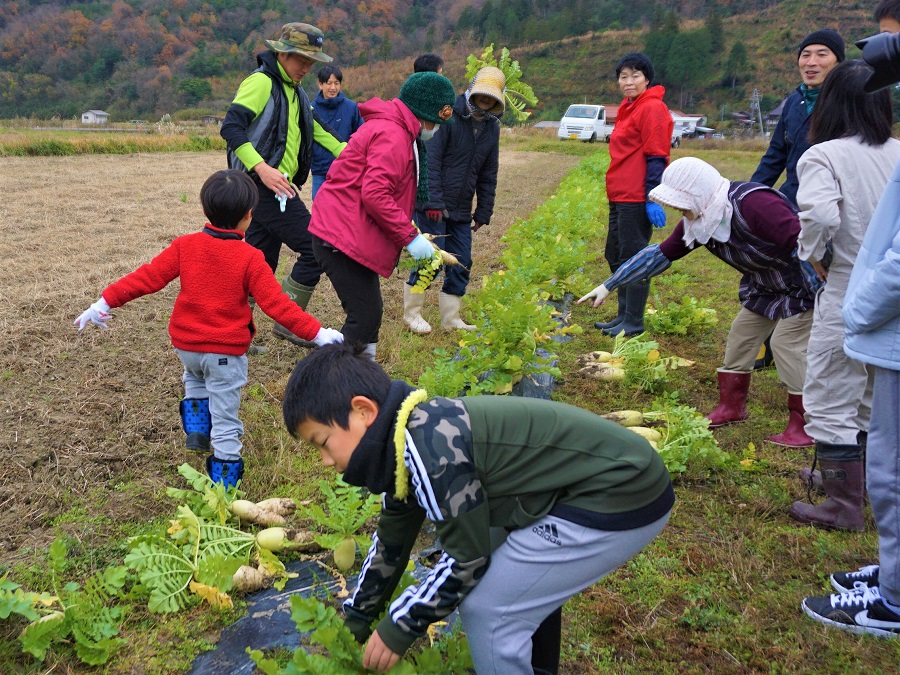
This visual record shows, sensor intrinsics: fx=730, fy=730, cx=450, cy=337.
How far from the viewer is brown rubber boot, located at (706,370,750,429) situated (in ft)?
13.3

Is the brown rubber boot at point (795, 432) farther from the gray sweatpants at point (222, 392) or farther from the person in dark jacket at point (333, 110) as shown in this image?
the person in dark jacket at point (333, 110)

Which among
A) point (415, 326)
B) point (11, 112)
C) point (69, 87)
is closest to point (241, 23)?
point (69, 87)

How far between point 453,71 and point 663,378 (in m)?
80.5

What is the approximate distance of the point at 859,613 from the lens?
237 cm

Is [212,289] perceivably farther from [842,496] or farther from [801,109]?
[801,109]

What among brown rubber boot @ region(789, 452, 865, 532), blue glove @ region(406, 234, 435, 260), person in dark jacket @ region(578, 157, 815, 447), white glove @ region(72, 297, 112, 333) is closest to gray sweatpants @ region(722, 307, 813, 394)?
person in dark jacket @ region(578, 157, 815, 447)

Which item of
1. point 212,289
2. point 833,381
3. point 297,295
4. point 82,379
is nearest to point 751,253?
point 833,381

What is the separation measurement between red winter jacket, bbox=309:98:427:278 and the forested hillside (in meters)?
67.9

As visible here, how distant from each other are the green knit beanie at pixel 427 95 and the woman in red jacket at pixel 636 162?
6.54 ft

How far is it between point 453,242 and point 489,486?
4043 mm

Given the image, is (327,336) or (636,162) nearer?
(327,336)

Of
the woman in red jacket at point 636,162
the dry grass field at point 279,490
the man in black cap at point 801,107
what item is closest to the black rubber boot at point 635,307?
the woman in red jacket at point 636,162

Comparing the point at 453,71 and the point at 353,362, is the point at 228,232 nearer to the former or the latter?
the point at 353,362

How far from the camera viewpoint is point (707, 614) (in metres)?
2.50
